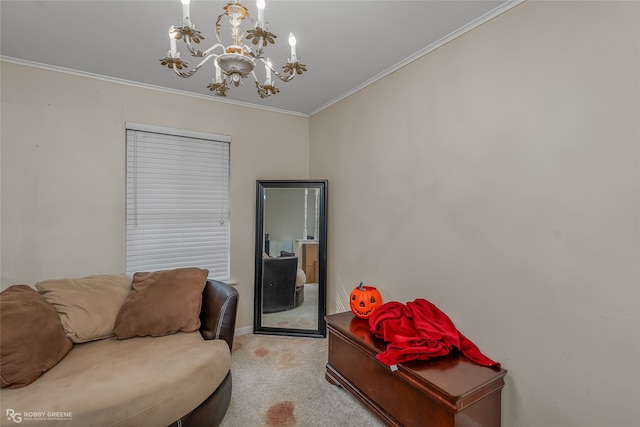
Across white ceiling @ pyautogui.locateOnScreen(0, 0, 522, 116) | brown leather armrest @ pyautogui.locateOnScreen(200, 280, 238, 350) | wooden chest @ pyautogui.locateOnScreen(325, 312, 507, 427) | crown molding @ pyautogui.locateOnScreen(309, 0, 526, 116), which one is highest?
white ceiling @ pyautogui.locateOnScreen(0, 0, 522, 116)

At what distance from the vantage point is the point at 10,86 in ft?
7.43

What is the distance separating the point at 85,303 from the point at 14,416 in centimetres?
81

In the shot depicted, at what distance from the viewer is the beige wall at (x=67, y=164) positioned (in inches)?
89.7

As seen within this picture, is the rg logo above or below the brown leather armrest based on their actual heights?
below

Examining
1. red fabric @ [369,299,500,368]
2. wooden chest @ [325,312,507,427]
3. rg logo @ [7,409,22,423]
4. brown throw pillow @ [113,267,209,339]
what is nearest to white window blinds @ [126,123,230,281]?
brown throw pillow @ [113,267,209,339]

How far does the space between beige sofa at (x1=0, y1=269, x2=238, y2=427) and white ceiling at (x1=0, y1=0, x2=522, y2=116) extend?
1663mm

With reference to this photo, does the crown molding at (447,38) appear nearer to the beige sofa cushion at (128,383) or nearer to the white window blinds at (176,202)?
the white window blinds at (176,202)

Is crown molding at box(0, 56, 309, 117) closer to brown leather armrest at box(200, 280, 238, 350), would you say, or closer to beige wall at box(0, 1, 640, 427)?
beige wall at box(0, 1, 640, 427)

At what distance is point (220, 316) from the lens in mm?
2037

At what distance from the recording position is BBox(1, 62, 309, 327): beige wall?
2.28m

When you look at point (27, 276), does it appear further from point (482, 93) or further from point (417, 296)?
point (482, 93)

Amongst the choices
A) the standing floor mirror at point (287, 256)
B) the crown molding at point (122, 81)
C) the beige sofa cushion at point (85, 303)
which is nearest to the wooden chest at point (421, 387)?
the standing floor mirror at point (287, 256)

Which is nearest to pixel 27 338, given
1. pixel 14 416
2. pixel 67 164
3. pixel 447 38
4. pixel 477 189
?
pixel 14 416

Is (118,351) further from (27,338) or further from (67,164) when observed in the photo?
(67,164)
